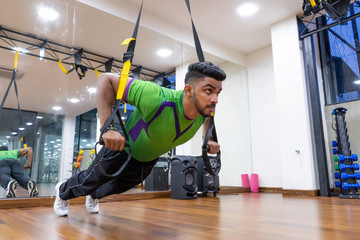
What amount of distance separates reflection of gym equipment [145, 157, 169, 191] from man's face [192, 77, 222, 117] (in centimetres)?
329

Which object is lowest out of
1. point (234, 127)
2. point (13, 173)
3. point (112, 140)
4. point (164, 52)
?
point (13, 173)

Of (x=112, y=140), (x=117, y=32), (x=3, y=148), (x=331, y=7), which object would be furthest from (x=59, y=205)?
(x=331, y=7)

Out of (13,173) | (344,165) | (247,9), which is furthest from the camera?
(247,9)

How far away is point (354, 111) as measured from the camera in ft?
15.1

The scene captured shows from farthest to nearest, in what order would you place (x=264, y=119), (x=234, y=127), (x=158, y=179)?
(x=234, y=127) → (x=264, y=119) → (x=158, y=179)

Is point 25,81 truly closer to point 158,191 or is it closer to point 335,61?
point 158,191

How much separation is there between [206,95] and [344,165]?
3707mm

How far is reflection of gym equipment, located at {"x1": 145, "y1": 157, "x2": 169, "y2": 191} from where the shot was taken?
177 inches

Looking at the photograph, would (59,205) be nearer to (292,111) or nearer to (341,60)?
(292,111)

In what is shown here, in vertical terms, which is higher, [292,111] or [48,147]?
[292,111]

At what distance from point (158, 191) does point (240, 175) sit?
Answer: 89.4 inches

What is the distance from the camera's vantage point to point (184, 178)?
4078mm

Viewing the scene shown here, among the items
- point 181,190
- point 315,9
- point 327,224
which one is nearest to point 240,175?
point 181,190

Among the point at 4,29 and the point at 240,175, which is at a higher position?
the point at 4,29
